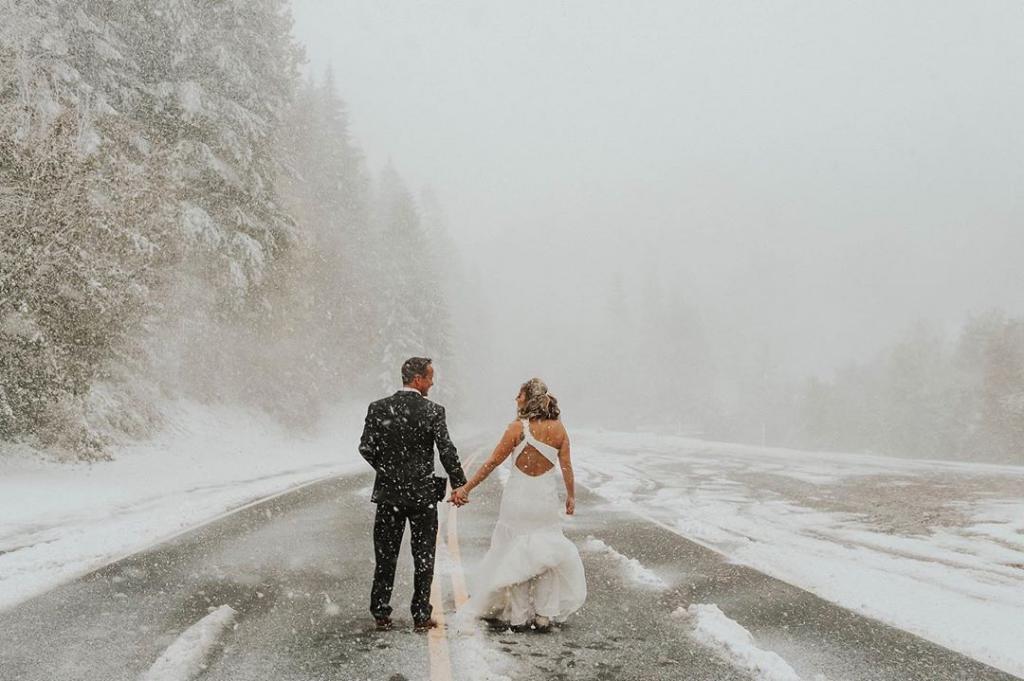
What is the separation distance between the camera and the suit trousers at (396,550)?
5660 millimetres

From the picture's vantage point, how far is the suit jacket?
569 centimetres

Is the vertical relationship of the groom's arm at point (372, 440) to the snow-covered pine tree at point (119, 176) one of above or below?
below

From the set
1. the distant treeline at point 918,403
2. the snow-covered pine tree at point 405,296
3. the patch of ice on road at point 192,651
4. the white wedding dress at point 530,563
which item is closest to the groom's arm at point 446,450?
the white wedding dress at point 530,563

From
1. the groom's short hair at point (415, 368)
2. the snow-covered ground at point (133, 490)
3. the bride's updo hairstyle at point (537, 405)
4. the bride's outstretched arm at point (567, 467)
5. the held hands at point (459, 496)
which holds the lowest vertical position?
the snow-covered ground at point (133, 490)

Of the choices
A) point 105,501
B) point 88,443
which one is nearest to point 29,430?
point 88,443

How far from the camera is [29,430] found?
1381 cm

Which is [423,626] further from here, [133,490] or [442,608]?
[133,490]

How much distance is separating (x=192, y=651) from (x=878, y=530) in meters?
10.4

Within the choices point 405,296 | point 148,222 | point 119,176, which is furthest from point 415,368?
point 405,296

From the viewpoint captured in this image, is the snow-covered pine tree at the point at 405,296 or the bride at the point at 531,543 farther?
the snow-covered pine tree at the point at 405,296

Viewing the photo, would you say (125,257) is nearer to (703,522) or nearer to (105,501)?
(105,501)

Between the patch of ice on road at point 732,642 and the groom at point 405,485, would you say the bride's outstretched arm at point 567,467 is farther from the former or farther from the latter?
the patch of ice on road at point 732,642

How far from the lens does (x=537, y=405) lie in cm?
591

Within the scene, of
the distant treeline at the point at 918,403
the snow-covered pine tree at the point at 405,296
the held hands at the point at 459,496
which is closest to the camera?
the held hands at the point at 459,496
